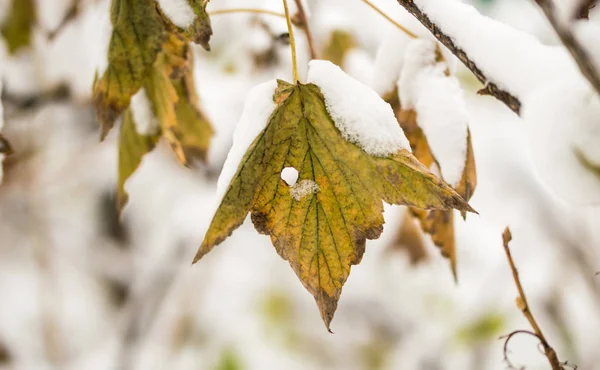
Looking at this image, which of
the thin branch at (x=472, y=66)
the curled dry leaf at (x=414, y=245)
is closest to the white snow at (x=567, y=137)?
the thin branch at (x=472, y=66)

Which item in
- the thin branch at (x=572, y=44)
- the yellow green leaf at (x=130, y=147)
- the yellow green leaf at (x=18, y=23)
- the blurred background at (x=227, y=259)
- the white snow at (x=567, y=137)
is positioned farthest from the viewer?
the blurred background at (x=227, y=259)

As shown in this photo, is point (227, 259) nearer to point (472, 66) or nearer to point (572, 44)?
point (472, 66)

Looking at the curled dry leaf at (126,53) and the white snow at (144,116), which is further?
the white snow at (144,116)

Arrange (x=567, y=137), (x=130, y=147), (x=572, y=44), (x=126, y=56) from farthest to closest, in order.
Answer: (x=130, y=147), (x=126, y=56), (x=567, y=137), (x=572, y=44)

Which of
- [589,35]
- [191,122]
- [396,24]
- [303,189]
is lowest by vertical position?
[191,122]

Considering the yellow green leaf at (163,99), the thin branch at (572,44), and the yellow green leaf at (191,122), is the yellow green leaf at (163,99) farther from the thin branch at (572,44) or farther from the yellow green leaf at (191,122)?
the thin branch at (572,44)

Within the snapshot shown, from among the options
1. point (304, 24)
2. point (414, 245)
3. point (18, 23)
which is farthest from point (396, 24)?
point (18, 23)

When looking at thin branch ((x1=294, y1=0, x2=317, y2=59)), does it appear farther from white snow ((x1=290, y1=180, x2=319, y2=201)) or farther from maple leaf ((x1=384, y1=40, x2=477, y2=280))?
white snow ((x1=290, y1=180, x2=319, y2=201))
